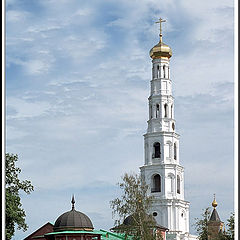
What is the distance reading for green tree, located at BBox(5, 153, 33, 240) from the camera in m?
22.1

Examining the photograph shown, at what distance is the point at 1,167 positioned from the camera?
25.3ft

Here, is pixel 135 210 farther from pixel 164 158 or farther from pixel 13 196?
pixel 164 158

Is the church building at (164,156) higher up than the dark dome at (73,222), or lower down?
higher up

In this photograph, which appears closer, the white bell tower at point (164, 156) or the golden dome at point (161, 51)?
the white bell tower at point (164, 156)

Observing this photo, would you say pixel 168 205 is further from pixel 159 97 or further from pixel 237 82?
pixel 237 82

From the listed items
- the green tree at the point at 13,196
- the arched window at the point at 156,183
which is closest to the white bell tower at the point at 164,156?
the arched window at the point at 156,183

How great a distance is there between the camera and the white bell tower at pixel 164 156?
48.6 metres

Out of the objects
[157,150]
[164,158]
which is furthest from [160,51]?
[164,158]

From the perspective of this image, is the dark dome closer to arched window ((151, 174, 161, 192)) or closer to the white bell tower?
the white bell tower

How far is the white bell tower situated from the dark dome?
A: 16.1 metres

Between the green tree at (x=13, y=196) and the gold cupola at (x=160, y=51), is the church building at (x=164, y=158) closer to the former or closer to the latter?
the gold cupola at (x=160, y=51)

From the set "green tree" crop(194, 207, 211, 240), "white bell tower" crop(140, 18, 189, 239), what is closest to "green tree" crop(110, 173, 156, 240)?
"green tree" crop(194, 207, 211, 240)

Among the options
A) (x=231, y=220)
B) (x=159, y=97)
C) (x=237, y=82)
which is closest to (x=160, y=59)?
(x=159, y=97)

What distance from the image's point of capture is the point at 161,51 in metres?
50.7
